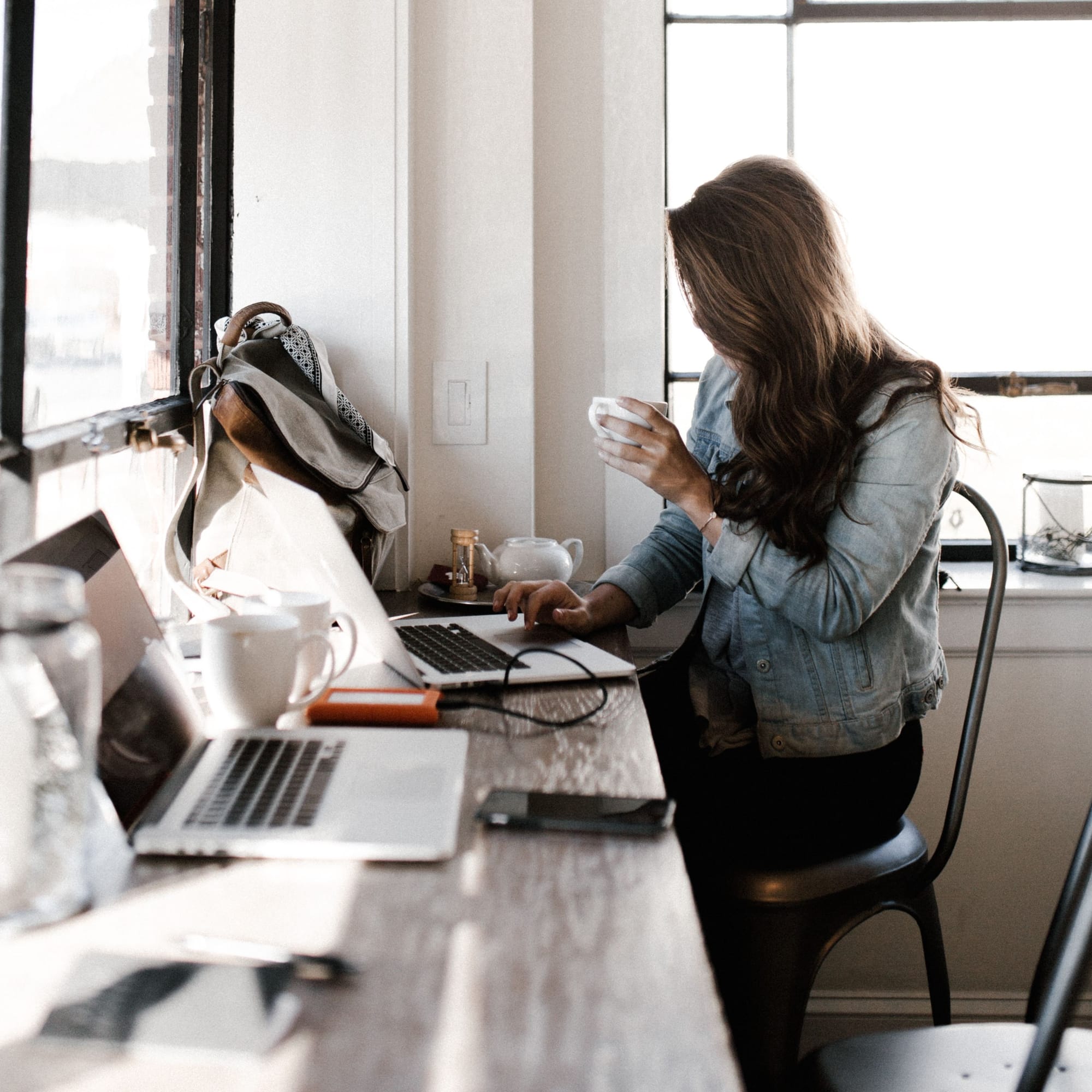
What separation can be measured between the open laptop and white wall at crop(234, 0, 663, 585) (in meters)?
0.98

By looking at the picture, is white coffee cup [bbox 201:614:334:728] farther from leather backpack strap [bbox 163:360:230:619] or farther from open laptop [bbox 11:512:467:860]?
leather backpack strap [bbox 163:360:230:619]

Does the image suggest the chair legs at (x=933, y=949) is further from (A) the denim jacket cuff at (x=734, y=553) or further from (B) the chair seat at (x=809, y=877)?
(A) the denim jacket cuff at (x=734, y=553)

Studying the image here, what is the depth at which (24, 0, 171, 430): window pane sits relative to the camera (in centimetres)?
123

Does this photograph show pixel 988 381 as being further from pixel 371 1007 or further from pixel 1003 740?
pixel 371 1007

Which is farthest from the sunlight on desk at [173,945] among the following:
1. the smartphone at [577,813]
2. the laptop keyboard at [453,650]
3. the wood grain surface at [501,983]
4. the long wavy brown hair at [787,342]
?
the long wavy brown hair at [787,342]

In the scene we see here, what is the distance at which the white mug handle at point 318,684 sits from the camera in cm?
104

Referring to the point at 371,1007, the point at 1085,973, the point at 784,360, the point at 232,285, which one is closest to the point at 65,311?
the point at 232,285

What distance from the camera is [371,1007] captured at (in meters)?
0.58

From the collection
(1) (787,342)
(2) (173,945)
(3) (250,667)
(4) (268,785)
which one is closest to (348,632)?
(3) (250,667)

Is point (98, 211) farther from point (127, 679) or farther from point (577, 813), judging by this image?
point (577, 813)

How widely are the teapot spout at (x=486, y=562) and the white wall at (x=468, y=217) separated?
135 millimetres

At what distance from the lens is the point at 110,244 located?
148cm

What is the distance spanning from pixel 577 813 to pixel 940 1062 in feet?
1.66

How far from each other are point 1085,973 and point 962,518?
5.80 feet
